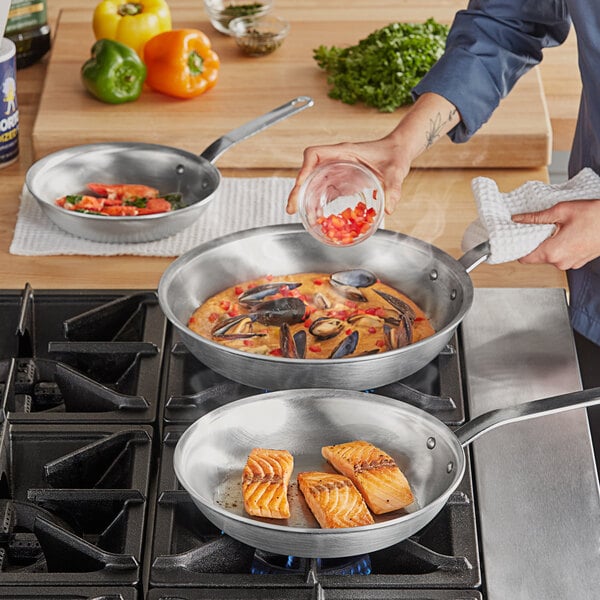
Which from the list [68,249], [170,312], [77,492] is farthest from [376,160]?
[77,492]

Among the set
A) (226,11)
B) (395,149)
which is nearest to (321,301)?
(395,149)

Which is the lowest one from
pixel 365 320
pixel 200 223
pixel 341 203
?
pixel 200 223

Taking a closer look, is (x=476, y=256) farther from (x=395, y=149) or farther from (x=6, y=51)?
(x=6, y=51)

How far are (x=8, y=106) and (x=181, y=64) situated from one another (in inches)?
13.7

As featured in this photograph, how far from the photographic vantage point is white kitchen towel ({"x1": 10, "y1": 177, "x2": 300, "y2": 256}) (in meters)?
1.75

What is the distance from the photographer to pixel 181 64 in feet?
6.65

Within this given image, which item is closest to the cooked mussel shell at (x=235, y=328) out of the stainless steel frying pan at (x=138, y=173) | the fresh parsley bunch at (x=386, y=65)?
the stainless steel frying pan at (x=138, y=173)

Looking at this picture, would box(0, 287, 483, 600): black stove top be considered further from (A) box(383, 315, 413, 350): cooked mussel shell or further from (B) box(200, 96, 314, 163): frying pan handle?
(B) box(200, 96, 314, 163): frying pan handle

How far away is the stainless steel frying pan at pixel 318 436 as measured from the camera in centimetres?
113

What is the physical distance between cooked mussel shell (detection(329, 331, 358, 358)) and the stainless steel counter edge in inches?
6.5

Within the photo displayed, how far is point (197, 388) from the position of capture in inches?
52.9

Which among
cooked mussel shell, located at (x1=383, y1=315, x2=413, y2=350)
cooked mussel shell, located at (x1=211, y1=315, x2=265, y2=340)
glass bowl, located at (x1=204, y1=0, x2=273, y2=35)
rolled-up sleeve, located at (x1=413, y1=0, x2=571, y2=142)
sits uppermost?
rolled-up sleeve, located at (x1=413, y1=0, x2=571, y2=142)

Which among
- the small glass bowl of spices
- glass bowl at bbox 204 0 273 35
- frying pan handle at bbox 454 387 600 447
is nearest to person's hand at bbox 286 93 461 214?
frying pan handle at bbox 454 387 600 447

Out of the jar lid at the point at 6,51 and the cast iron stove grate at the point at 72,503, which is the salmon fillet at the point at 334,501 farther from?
the jar lid at the point at 6,51
